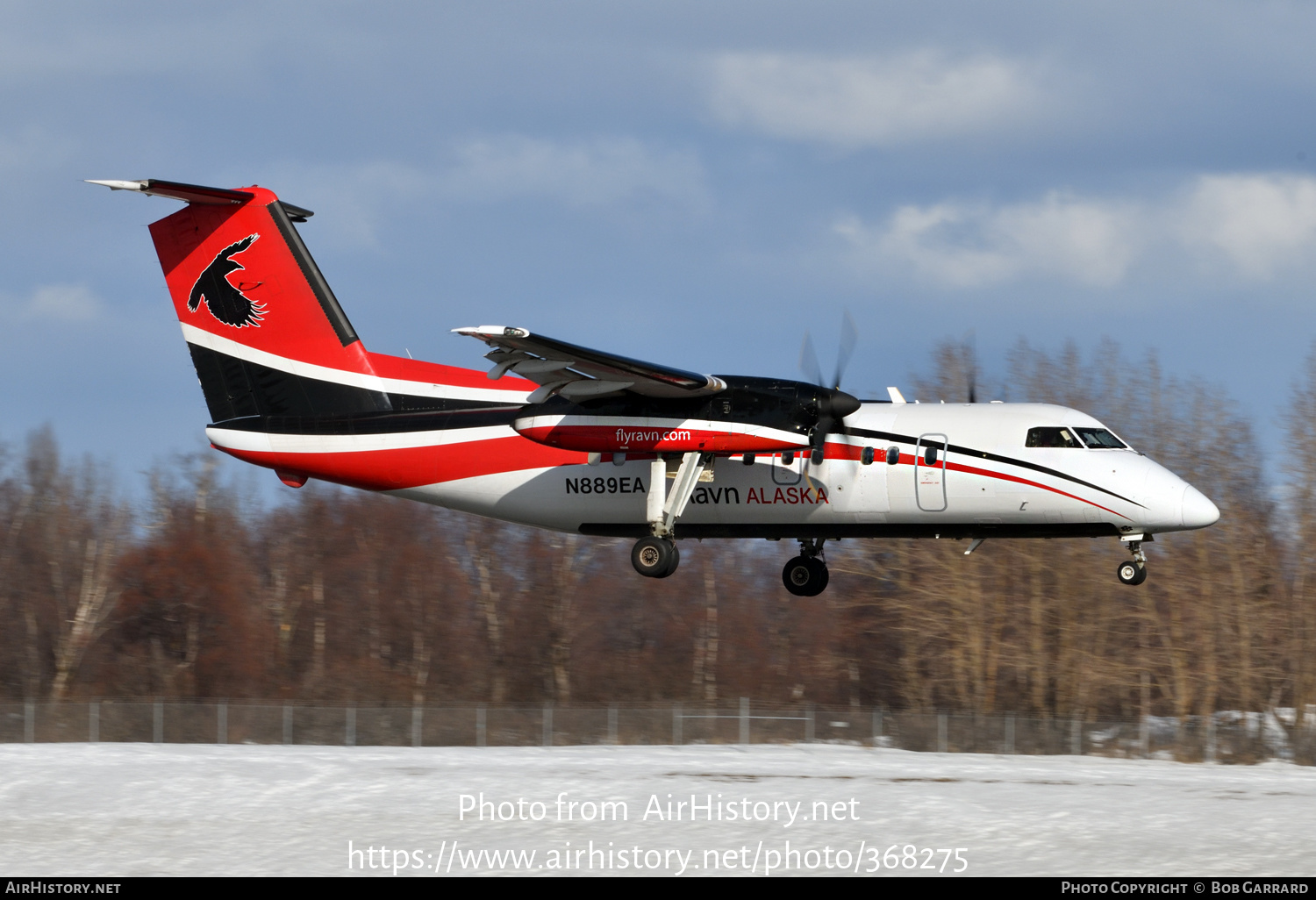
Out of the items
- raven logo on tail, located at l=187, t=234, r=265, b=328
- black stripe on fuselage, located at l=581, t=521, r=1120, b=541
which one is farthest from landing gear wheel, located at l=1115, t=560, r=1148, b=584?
raven logo on tail, located at l=187, t=234, r=265, b=328

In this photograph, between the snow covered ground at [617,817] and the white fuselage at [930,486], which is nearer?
the snow covered ground at [617,817]

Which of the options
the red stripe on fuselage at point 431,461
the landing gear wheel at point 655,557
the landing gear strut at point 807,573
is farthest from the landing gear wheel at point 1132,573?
the red stripe on fuselage at point 431,461

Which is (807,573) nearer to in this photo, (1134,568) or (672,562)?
(672,562)

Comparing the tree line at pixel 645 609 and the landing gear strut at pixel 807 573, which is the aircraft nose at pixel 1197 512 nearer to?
the landing gear strut at pixel 807 573

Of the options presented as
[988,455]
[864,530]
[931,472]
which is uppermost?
[988,455]

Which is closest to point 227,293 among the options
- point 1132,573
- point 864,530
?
point 864,530

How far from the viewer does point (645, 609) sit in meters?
51.4

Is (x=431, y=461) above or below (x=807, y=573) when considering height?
above

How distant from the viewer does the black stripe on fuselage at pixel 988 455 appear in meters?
21.3

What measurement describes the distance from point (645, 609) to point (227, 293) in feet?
91.5

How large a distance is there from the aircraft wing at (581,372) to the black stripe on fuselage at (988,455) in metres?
2.21

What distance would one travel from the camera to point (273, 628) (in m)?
50.5
